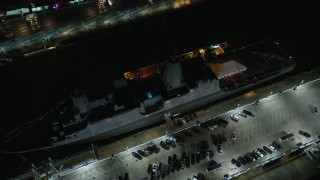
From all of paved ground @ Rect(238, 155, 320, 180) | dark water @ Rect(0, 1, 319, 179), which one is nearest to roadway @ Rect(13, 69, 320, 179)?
paved ground @ Rect(238, 155, 320, 180)

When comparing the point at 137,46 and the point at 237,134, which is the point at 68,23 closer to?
the point at 137,46

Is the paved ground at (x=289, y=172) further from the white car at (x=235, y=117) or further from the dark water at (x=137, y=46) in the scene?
the dark water at (x=137, y=46)

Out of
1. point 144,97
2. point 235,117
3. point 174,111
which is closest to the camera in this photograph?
point 235,117

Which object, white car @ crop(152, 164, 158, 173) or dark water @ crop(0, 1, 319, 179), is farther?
dark water @ crop(0, 1, 319, 179)

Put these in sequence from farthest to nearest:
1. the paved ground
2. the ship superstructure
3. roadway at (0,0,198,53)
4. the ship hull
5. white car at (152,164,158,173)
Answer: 1. roadway at (0,0,198,53)
2. the ship hull
3. the ship superstructure
4. the paved ground
5. white car at (152,164,158,173)

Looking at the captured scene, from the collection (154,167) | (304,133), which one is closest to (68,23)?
(154,167)

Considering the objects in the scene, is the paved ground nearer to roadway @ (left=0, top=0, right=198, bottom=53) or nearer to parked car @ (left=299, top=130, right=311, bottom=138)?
parked car @ (left=299, top=130, right=311, bottom=138)
